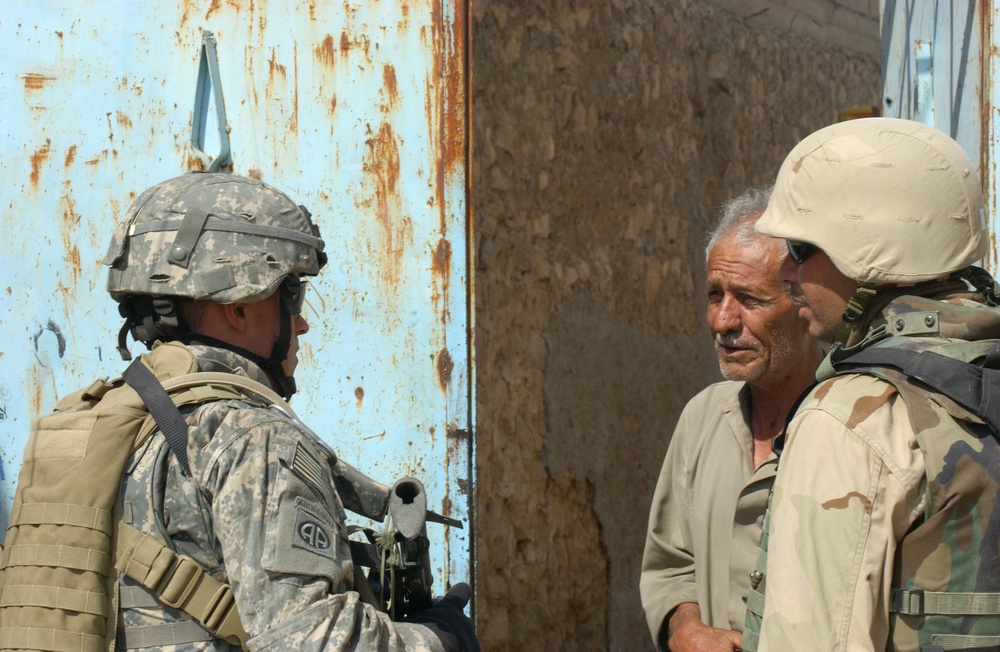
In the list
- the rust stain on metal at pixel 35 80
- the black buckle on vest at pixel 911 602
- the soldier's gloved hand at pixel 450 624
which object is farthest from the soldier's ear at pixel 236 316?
the rust stain on metal at pixel 35 80

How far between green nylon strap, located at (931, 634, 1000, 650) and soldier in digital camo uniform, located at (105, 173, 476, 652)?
0.93m

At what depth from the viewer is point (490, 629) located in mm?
3480

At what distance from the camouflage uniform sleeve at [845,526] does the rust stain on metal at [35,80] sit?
315 centimetres

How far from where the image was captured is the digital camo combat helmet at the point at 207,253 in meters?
2.31

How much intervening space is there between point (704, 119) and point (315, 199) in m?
2.07

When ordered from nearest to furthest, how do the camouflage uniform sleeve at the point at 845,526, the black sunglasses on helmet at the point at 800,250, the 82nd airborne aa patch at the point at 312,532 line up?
the camouflage uniform sleeve at the point at 845,526
the black sunglasses on helmet at the point at 800,250
the 82nd airborne aa patch at the point at 312,532

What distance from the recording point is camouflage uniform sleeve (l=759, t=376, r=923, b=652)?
1602mm

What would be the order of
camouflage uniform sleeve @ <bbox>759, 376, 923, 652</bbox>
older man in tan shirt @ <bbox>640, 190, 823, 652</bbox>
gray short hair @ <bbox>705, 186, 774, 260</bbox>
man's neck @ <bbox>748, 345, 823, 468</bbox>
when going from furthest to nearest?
gray short hair @ <bbox>705, 186, 774, 260</bbox> < man's neck @ <bbox>748, 345, 823, 468</bbox> < older man in tan shirt @ <bbox>640, 190, 823, 652</bbox> < camouflage uniform sleeve @ <bbox>759, 376, 923, 652</bbox>

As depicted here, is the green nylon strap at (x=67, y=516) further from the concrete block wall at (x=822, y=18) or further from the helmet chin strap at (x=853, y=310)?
the concrete block wall at (x=822, y=18)

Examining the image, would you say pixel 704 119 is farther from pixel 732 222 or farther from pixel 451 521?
pixel 451 521

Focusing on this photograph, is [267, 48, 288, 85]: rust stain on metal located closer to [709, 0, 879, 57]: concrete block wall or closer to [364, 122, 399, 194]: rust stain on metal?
[364, 122, 399, 194]: rust stain on metal

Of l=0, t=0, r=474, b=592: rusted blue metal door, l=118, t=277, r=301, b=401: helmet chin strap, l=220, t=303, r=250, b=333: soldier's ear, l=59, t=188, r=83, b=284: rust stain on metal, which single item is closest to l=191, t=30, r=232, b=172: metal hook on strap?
l=0, t=0, r=474, b=592: rusted blue metal door

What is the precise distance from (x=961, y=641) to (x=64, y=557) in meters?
1.56

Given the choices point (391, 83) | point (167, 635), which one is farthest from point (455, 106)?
point (167, 635)
